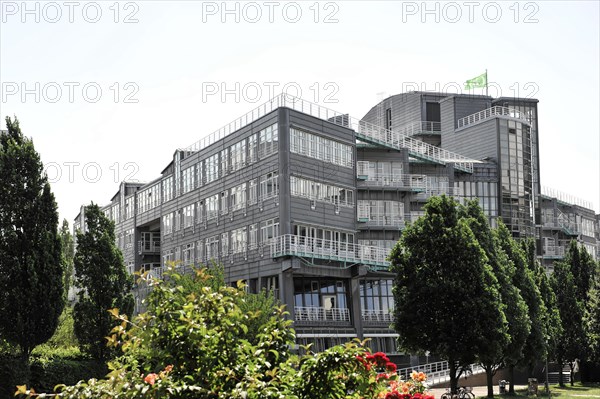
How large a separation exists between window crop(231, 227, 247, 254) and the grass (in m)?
20.6

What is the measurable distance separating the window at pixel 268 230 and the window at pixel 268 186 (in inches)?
70.6

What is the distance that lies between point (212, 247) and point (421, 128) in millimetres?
30568

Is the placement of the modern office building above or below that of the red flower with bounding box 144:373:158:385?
above

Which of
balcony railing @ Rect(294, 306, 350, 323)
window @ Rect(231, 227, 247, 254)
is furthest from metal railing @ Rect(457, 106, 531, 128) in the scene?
window @ Rect(231, 227, 247, 254)

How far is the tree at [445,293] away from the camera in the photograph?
36406 mm

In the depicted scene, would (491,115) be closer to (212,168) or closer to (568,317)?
(568,317)

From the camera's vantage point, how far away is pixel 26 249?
3284 cm

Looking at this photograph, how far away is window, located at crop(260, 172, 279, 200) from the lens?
5260cm

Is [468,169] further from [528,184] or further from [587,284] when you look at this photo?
[587,284]

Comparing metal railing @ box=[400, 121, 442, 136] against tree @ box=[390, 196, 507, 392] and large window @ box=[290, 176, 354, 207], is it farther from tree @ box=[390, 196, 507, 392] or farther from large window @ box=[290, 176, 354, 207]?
tree @ box=[390, 196, 507, 392]

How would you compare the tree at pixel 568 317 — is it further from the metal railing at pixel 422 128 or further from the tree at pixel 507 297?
the metal railing at pixel 422 128

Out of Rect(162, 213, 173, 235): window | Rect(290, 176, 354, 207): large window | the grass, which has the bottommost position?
A: the grass

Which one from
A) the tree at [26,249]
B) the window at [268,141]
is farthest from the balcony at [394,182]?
the tree at [26,249]

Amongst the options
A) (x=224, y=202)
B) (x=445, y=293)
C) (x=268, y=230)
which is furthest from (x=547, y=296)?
(x=224, y=202)
